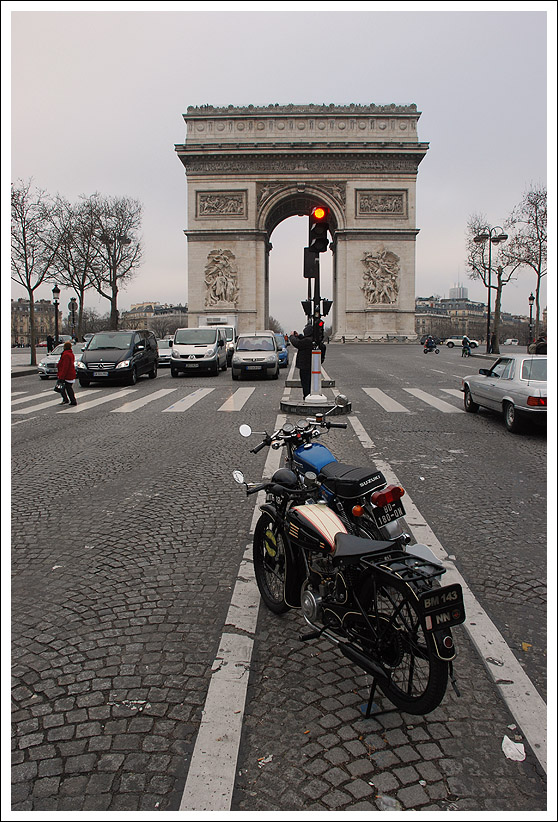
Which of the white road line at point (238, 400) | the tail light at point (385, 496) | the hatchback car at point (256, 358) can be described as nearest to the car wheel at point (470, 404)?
the white road line at point (238, 400)

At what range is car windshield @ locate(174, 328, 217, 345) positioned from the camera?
22.7 meters

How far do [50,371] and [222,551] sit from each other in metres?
21.0

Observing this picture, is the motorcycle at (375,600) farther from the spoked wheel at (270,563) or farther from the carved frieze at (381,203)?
the carved frieze at (381,203)

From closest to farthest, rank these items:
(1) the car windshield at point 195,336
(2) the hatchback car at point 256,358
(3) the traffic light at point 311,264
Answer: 1. (3) the traffic light at point 311,264
2. (2) the hatchback car at point 256,358
3. (1) the car windshield at point 195,336

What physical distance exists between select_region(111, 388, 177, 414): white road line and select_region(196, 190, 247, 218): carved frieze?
3589cm

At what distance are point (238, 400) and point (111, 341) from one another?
281 inches

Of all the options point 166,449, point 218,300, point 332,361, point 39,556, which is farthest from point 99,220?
point 39,556

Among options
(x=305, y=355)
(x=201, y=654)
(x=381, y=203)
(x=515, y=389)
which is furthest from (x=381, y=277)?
(x=201, y=654)

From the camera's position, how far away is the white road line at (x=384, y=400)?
13414mm

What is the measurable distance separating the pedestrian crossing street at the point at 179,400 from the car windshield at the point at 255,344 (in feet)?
10.7

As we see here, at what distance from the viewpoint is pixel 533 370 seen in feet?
35.8

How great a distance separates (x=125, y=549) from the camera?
4965mm

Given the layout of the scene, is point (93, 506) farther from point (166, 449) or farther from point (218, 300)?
point (218, 300)

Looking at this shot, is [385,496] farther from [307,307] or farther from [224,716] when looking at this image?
[307,307]
